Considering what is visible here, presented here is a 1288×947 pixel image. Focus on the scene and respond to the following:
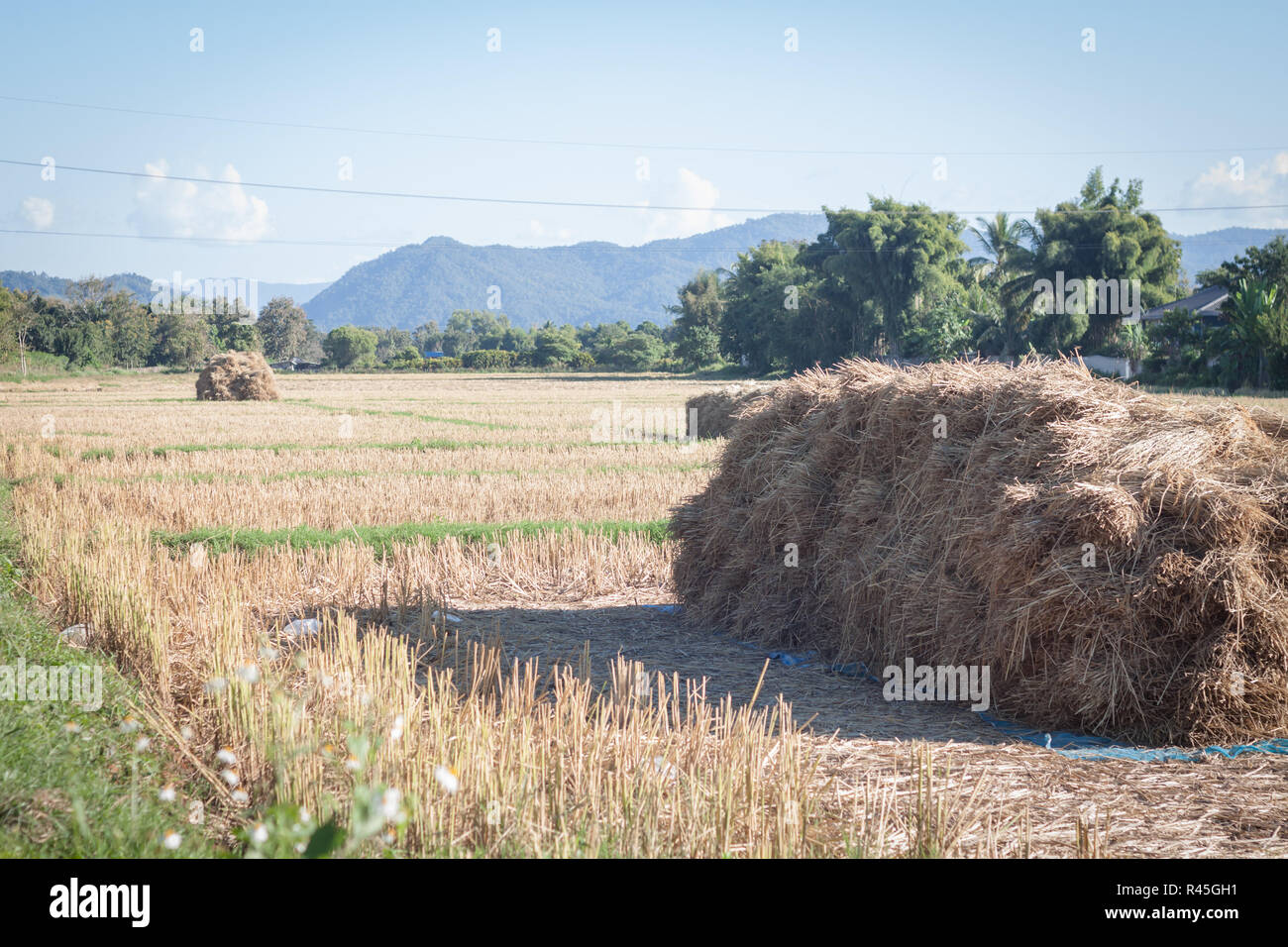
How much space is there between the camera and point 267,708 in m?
4.47

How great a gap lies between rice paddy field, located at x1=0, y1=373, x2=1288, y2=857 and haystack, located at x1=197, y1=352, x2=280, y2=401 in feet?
81.8

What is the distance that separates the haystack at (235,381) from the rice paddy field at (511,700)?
81.8 feet

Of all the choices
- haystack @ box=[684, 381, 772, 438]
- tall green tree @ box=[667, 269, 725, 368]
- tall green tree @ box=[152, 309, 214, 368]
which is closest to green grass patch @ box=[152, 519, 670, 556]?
haystack @ box=[684, 381, 772, 438]

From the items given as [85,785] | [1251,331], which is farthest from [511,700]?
[1251,331]

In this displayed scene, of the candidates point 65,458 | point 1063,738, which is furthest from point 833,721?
point 65,458

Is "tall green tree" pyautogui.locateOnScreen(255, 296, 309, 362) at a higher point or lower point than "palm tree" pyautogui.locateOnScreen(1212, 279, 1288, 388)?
higher

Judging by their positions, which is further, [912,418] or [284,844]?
[912,418]

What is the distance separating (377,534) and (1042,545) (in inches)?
277

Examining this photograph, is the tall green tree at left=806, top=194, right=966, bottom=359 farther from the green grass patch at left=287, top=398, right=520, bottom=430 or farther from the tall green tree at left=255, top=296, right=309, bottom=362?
the tall green tree at left=255, top=296, right=309, bottom=362

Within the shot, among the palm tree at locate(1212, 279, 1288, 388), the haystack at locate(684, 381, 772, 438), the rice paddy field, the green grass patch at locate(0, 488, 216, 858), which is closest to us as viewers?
the green grass patch at locate(0, 488, 216, 858)

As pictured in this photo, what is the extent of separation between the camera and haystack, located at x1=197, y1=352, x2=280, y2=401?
38.6 m
